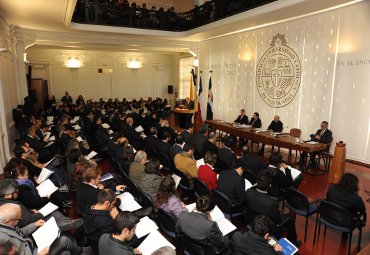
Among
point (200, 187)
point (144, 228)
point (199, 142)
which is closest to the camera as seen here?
point (144, 228)

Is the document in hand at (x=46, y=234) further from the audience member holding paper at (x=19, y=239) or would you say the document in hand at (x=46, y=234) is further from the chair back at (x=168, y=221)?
the chair back at (x=168, y=221)

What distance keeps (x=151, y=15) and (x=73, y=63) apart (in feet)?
26.6

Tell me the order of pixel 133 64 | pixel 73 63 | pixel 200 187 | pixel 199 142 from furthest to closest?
pixel 133 64 → pixel 73 63 → pixel 199 142 → pixel 200 187

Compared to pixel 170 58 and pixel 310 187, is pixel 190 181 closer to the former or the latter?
pixel 310 187

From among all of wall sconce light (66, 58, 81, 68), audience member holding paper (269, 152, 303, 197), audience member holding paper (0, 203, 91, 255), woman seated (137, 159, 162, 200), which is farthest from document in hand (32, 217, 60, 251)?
wall sconce light (66, 58, 81, 68)

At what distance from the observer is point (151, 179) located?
4.19 m

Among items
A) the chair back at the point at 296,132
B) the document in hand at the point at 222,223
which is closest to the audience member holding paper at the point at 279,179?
the document in hand at the point at 222,223

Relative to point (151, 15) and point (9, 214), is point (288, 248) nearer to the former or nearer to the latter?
point (9, 214)

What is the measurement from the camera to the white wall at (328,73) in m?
7.68

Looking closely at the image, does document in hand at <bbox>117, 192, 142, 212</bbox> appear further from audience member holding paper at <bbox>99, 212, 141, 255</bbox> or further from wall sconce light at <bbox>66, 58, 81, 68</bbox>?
wall sconce light at <bbox>66, 58, 81, 68</bbox>

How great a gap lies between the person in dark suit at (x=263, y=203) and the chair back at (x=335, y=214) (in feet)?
1.83

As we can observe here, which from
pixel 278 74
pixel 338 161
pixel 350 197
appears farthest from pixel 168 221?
pixel 278 74

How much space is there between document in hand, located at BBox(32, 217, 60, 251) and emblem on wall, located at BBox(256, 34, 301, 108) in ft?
28.5

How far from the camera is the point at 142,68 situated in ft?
66.1
